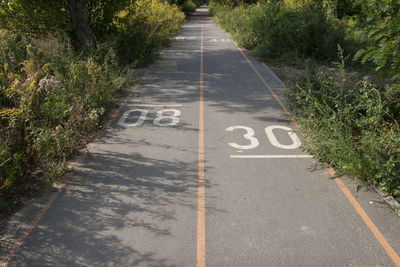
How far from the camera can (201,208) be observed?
5.20 meters

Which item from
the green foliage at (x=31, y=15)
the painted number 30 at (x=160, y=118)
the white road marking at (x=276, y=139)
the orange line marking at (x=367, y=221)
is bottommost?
the orange line marking at (x=367, y=221)

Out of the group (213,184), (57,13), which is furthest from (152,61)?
(213,184)

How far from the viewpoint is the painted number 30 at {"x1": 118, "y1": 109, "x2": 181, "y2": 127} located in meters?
8.83

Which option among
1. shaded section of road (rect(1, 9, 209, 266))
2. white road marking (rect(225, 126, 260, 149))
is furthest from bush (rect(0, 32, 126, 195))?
white road marking (rect(225, 126, 260, 149))

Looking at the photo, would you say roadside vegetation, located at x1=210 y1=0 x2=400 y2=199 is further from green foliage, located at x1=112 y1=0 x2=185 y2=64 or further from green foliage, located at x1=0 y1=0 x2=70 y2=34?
green foliage, located at x1=0 y1=0 x2=70 y2=34

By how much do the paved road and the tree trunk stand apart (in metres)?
6.45

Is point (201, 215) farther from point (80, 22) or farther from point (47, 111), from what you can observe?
point (80, 22)

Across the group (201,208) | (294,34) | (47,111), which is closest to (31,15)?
(47,111)

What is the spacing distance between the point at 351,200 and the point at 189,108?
18.8 feet

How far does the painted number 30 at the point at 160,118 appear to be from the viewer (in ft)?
29.0

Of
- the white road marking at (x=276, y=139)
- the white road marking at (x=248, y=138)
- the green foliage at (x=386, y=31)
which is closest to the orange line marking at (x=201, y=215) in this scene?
the white road marking at (x=248, y=138)

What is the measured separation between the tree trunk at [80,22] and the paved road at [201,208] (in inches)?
254

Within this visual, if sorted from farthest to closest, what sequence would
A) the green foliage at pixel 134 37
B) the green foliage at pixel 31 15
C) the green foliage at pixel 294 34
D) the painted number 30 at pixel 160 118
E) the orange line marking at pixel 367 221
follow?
the green foliage at pixel 134 37, the green foliage at pixel 294 34, the green foliage at pixel 31 15, the painted number 30 at pixel 160 118, the orange line marking at pixel 367 221

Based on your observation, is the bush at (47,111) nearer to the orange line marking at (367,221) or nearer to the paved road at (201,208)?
the paved road at (201,208)
